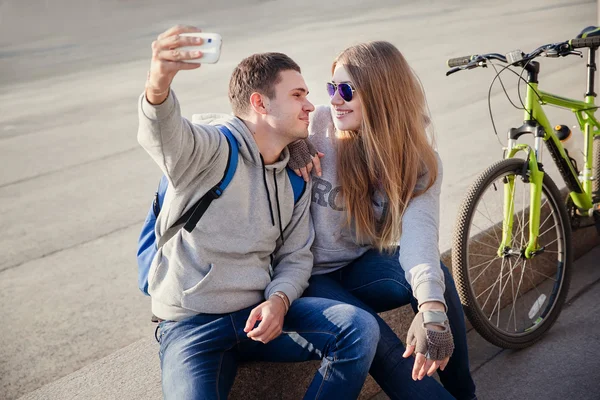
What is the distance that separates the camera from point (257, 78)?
276cm

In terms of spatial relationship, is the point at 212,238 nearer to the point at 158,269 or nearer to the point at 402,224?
the point at 158,269

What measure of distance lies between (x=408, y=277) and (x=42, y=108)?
7941mm

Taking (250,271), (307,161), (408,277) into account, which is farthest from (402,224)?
(250,271)

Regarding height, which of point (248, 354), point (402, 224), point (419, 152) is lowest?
point (248, 354)

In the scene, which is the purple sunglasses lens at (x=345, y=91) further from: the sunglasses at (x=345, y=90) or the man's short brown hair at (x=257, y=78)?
the man's short brown hair at (x=257, y=78)

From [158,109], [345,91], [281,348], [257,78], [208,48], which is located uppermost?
[208,48]

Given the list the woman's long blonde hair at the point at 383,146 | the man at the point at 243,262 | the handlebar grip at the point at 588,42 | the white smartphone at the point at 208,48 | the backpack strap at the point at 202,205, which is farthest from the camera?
the handlebar grip at the point at 588,42

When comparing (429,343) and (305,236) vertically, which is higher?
(305,236)

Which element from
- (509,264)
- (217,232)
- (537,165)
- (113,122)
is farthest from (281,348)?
(113,122)

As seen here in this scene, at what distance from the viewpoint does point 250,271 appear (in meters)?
2.57

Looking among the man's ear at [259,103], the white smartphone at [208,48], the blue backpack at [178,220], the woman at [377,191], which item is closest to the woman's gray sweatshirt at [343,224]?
the woman at [377,191]

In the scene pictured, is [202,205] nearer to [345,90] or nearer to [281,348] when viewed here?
[281,348]

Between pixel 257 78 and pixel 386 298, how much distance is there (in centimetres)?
101

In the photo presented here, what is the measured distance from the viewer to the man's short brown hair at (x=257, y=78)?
2.75 metres
